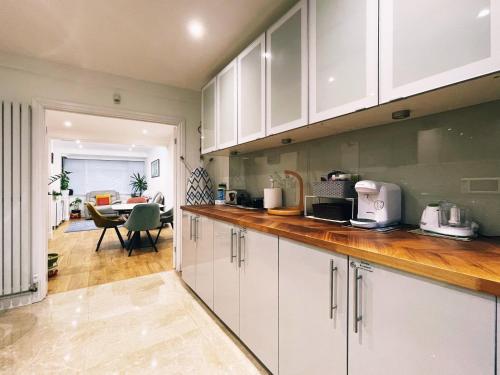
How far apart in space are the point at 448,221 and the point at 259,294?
3.39 feet

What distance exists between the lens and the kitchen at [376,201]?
2.38ft

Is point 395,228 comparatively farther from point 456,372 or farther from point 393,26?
point 393,26

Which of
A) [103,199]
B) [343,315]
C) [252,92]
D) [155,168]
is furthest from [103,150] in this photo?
[343,315]

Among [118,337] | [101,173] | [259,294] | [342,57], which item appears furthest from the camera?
[101,173]

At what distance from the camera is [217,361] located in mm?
1533

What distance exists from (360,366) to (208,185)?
2617 mm

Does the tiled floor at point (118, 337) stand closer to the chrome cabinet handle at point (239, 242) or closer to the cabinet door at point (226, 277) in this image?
the cabinet door at point (226, 277)

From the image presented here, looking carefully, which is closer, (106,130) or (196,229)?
(196,229)

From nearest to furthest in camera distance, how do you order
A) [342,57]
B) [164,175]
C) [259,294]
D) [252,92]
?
1. [342,57]
2. [259,294]
3. [252,92]
4. [164,175]

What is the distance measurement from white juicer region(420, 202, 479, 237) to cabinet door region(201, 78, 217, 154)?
2.00 meters

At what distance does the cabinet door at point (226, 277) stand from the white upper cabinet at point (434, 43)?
1264mm

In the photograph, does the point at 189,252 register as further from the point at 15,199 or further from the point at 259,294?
the point at 15,199

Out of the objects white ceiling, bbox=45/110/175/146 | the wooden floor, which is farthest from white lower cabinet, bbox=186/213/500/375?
white ceiling, bbox=45/110/175/146

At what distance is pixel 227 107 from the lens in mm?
2289
